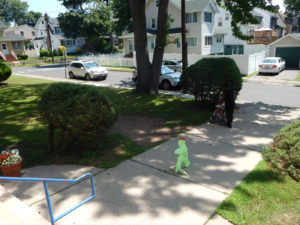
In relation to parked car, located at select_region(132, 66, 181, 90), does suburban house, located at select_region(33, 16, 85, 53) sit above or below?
above

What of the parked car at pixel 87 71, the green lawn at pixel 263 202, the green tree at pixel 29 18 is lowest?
the green lawn at pixel 263 202

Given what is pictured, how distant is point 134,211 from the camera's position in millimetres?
4262

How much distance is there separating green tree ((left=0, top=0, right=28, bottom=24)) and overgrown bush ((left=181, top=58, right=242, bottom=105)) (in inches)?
4117

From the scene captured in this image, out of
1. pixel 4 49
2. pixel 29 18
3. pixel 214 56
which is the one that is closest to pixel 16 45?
pixel 4 49

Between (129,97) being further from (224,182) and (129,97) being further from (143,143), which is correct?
(224,182)

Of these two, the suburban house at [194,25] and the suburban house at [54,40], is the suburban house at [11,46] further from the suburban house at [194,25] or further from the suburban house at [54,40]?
the suburban house at [194,25]

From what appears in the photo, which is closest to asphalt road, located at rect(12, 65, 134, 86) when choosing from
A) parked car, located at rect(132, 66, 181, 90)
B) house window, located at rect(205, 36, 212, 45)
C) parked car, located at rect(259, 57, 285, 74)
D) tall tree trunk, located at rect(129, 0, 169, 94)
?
parked car, located at rect(132, 66, 181, 90)

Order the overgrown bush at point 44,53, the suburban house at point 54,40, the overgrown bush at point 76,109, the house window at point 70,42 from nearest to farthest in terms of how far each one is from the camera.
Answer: the overgrown bush at point 76,109 → the overgrown bush at point 44,53 → the suburban house at point 54,40 → the house window at point 70,42

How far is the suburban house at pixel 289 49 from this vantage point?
92.5 feet

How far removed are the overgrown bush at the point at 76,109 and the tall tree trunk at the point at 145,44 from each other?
824 cm

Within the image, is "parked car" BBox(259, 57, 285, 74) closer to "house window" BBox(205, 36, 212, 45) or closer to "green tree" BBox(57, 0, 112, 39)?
"house window" BBox(205, 36, 212, 45)

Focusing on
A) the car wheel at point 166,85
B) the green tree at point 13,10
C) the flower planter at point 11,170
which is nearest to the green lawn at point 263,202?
the flower planter at point 11,170

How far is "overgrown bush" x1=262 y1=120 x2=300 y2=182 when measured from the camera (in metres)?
4.00

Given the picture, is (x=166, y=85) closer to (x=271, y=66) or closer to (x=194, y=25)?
(x=271, y=66)
